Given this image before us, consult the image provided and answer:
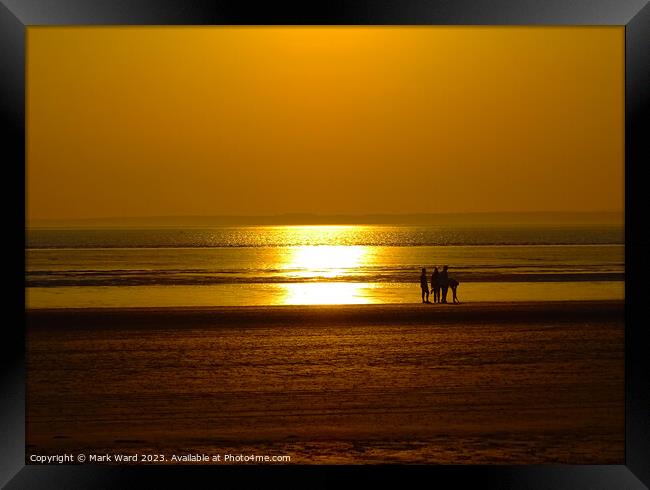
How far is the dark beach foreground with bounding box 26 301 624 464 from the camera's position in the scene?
5.00 meters

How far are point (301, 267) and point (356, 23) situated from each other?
8.31 meters

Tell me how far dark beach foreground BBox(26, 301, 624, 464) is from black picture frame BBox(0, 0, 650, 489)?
0.67 metres

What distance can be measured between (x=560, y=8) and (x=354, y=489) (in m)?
2.70

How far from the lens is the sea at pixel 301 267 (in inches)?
318

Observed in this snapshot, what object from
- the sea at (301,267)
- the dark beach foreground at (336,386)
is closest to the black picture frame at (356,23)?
the dark beach foreground at (336,386)

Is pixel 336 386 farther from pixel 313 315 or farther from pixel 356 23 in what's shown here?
pixel 356 23

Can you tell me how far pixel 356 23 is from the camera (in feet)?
12.1

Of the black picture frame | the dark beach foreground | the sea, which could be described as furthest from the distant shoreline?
the black picture frame

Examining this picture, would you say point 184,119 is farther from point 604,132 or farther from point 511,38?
point 604,132

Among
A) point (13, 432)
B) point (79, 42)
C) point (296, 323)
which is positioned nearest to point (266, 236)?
point (296, 323)

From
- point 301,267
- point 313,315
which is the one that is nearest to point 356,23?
point 313,315

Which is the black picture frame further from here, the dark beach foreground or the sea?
the sea

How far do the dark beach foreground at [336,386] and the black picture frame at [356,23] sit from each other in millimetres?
668

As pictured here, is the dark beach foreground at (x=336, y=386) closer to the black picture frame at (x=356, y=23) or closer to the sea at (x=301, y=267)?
the black picture frame at (x=356, y=23)
